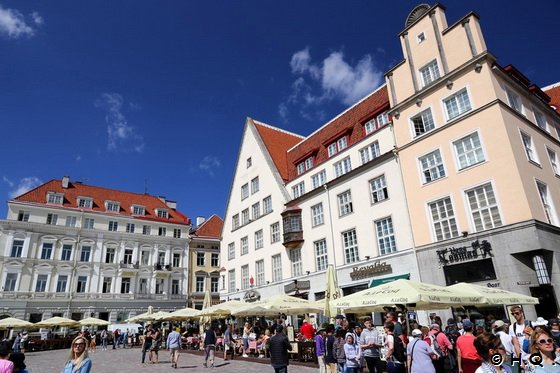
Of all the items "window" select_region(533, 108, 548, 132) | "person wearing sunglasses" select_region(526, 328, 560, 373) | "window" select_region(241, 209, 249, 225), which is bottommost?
"person wearing sunglasses" select_region(526, 328, 560, 373)

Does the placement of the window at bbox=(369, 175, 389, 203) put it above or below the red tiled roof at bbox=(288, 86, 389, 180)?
below

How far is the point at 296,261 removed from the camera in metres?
28.0

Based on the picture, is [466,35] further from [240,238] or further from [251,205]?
[240,238]

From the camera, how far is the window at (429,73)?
811 inches

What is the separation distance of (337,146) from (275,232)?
376 inches

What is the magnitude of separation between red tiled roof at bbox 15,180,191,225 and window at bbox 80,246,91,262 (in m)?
5.20

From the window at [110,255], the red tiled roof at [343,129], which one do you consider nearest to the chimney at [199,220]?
the window at [110,255]

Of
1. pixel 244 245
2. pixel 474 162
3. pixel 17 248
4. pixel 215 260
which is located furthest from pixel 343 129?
pixel 17 248

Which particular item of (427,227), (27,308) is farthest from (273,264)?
(27,308)

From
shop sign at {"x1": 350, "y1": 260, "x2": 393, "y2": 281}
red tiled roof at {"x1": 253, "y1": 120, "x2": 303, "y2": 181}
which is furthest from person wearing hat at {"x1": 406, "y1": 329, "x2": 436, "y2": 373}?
red tiled roof at {"x1": 253, "y1": 120, "x2": 303, "y2": 181}

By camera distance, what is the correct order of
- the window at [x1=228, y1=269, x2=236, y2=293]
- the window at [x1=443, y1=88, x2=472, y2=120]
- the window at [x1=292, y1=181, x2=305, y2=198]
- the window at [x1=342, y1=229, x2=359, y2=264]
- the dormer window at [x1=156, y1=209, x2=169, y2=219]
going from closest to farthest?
the window at [x1=443, y1=88, x2=472, y2=120], the window at [x1=342, y1=229, x2=359, y2=264], the window at [x1=292, y1=181, x2=305, y2=198], the window at [x1=228, y1=269, x2=236, y2=293], the dormer window at [x1=156, y1=209, x2=169, y2=219]

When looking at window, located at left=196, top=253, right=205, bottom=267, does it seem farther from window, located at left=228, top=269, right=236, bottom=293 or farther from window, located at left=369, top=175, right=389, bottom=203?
window, located at left=369, top=175, right=389, bottom=203

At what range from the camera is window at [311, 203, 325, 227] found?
26.6m

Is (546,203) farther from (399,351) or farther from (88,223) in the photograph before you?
(88,223)
